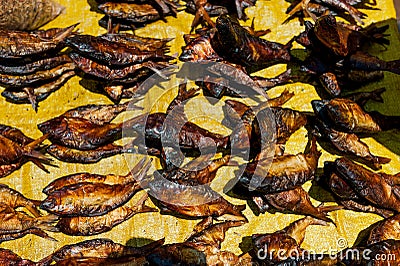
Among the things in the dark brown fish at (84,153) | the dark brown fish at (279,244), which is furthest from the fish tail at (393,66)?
the dark brown fish at (84,153)

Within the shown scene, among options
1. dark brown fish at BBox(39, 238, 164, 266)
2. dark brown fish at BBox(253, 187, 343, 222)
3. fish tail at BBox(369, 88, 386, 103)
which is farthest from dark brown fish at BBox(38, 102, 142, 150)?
fish tail at BBox(369, 88, 386, 103)

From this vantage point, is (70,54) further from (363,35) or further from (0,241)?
(363,35)

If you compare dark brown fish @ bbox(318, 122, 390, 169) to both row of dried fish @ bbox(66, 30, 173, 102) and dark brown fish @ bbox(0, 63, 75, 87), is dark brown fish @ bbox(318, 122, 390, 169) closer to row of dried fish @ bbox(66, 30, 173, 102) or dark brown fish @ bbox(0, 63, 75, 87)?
row of dried fish @ bbox(66, 30, 173, 102)

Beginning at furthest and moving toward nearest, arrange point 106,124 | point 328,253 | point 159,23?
point 159,23
point 106,124
point 328,253

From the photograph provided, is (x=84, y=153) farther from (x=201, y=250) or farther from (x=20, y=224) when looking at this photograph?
(x=201, y=250)

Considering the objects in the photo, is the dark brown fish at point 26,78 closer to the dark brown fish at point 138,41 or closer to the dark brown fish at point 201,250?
the dark brown fish at point 138,41

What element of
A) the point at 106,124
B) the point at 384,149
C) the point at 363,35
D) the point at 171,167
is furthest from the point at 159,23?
the point at 384,149
